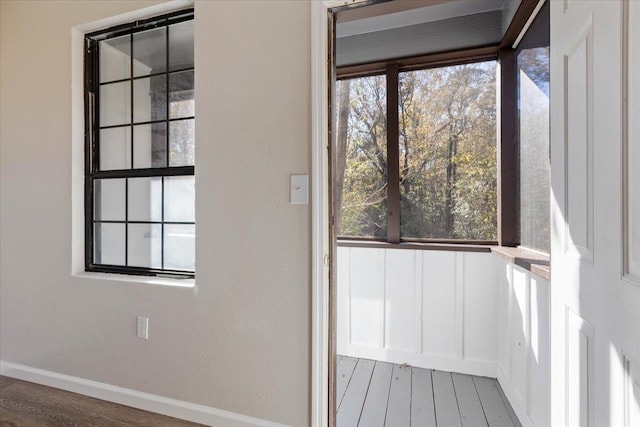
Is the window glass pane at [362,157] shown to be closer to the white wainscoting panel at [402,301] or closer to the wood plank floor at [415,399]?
the white wainscoting panel at [402,301]

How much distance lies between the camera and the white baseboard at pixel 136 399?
5.58 feet

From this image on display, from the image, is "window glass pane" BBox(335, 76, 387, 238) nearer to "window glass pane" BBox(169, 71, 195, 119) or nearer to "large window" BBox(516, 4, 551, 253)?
"large window" BBox(516, 4, 551, 253)

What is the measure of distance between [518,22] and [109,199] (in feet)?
9.11

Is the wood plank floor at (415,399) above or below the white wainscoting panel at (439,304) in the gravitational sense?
below

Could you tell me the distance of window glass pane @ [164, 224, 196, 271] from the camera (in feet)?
6.35

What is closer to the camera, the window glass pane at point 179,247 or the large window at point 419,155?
the window glass pane at point 179,247

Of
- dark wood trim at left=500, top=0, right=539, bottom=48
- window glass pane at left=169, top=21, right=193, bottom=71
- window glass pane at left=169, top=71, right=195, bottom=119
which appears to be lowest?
window glass pane at left=169, top=71, right=195, bottom=119

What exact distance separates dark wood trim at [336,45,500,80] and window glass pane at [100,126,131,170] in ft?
5.59

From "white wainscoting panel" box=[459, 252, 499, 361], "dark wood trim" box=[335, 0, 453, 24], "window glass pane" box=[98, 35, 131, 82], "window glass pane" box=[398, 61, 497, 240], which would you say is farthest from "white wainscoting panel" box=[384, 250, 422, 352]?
"window glass pane" box=[98, 35, 131, 82]

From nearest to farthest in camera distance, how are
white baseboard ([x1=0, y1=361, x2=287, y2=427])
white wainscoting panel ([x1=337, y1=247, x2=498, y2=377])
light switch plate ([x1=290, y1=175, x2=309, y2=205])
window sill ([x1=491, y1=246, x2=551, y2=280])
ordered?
window sill ([x1=491, y1=246, x2=551, y2=280]) < light switch plate ([x1=290, y1=175, x2=309, y2=205]) < white baseboard ([x1=0, y1=361, x2=287, y2=427]) < white wainscoting panel ([x1=337, y1=247, x2=498, y2=377])

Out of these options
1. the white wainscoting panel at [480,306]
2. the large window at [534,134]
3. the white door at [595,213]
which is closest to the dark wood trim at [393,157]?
the white wainscoting panel at [480,306]

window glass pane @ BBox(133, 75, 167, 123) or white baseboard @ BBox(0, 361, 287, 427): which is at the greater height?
window glass pane @ BBox(133, 75, 167, 123)

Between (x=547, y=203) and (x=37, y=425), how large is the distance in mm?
2905

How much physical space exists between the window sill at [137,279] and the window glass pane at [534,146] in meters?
1.93
